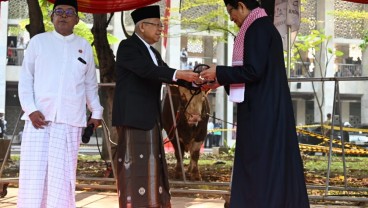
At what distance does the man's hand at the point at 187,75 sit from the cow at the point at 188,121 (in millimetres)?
3118

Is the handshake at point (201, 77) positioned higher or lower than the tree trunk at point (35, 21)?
lower

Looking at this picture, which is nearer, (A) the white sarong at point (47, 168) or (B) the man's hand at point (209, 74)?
(B) the man's hand at point (209, 74)

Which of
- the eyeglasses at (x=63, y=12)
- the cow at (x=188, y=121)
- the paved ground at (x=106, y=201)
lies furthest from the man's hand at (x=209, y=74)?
the cow at (x=188, y=121)

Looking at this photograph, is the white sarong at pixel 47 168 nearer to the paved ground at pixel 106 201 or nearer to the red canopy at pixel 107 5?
the paved ground at pixel 106 201

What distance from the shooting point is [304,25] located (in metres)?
26.4

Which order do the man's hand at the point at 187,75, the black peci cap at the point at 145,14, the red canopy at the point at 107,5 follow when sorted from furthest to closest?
the red canopy at the point at 107,5, the black peci cap at the point at 145,14, the man's hand at the point at 187,75

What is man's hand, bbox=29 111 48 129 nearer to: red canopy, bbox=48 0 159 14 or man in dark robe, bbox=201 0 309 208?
man in dark robe, bbox=201 0 309 208

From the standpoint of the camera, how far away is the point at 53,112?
3936mm

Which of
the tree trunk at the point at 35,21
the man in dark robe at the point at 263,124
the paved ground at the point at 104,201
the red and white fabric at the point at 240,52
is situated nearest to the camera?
the man in dark robe at the point at 263,124

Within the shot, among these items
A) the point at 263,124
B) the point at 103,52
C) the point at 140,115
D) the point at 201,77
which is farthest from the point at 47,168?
the point at 103,52

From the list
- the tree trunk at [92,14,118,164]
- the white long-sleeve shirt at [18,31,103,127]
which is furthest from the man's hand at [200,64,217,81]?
the tree trunk at [92,14,118,164]

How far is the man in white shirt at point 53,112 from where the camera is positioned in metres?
3.88

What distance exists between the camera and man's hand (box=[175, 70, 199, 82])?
3.78 m

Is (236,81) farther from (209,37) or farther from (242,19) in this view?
(209,37)
